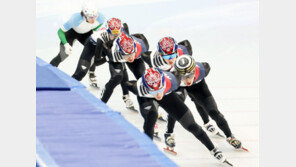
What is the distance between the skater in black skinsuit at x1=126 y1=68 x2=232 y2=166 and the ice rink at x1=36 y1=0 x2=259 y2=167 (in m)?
0.43

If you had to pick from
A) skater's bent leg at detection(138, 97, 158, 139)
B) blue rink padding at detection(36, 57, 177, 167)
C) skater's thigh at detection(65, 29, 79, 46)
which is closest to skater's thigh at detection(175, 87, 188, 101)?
skater's bent leg at detection(138, 97, 158, 139)

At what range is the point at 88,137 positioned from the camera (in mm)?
4160

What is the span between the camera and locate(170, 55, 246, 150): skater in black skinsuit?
5.39 metres

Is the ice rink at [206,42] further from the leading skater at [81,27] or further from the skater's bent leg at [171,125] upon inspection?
the leading skater at [81,27]

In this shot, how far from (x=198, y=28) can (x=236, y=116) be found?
3617 mm

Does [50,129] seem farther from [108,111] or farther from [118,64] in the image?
[118,64]

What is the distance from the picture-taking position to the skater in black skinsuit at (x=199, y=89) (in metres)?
5.39

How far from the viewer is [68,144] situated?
4.02m

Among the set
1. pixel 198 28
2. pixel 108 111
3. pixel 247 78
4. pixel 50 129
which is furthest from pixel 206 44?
pixel 50 129

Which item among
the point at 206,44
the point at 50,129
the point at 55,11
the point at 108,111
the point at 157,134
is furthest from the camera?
the point at 55,11

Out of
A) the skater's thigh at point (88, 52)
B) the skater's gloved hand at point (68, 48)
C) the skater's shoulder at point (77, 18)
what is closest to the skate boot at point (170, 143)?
the skater's thigh at point (88, 52)

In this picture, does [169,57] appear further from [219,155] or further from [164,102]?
[219,155]

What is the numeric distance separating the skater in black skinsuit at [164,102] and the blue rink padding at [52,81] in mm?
659

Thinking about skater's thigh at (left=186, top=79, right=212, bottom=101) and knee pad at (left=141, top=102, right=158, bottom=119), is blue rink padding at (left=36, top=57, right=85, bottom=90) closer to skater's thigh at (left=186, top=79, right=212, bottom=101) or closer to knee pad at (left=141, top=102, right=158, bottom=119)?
knee pad at (left=141, top=102, right=158, bottom=119)
